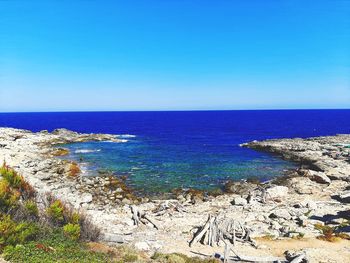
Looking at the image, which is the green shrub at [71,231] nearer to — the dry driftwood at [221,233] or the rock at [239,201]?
the dry driftwood at [221,233]

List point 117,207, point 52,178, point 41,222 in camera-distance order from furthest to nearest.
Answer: point 52,178
point 117,207
point 41,222

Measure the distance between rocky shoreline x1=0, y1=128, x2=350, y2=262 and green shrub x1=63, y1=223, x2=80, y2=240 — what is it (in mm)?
3281

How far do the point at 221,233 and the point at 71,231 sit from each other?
424 inches

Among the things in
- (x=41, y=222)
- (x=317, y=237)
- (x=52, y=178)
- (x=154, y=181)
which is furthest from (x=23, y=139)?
(x=317, y=237)

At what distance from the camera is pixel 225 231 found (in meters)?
22.9

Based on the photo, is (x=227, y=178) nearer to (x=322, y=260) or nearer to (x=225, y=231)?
(x=225, y=231)

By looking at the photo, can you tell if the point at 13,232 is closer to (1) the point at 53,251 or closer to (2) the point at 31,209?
(1) the point at 53,251

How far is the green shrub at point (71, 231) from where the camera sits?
1680 cm

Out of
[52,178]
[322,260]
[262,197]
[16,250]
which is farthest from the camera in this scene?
[52,178]

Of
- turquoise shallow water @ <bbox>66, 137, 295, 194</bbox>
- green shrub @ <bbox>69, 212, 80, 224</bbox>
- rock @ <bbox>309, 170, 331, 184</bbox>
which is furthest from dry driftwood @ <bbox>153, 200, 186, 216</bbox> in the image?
rock @ <bbox>309, 170, 331, 184</bbox>

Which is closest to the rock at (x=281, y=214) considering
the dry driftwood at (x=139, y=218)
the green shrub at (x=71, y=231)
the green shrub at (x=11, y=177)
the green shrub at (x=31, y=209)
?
the dry driftwood at (x=139, y=218)

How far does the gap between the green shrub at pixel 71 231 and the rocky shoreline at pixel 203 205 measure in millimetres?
3281

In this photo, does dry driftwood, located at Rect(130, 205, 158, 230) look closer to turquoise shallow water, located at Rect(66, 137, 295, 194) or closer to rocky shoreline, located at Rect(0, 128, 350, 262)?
rocky shoreline, located at Rect(0, 128, 350, 262)

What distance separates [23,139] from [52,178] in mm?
43068
